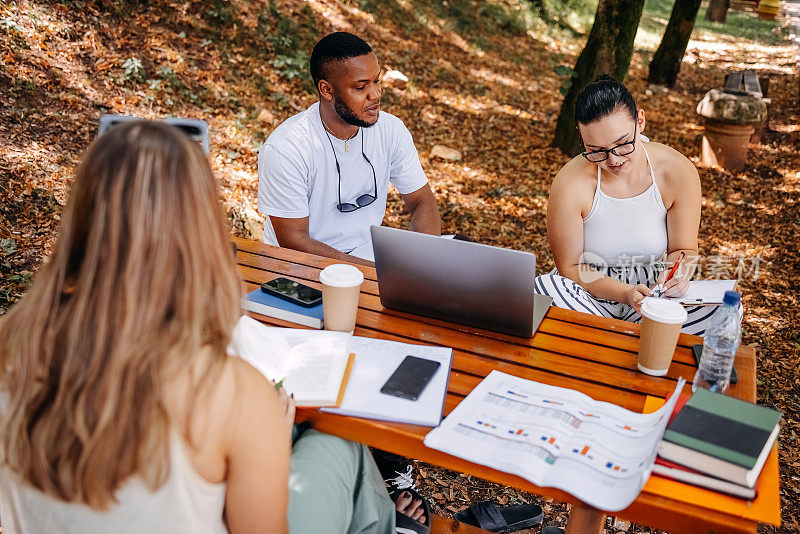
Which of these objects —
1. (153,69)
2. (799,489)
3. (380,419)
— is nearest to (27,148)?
(153,69)

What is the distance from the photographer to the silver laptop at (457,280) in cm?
200

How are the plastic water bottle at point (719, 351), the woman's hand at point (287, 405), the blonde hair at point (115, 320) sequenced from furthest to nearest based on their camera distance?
the plastic water bottle at point (719, 351)
the woman's hand at point (287, 405)
the blonde hair at point (115, 320)

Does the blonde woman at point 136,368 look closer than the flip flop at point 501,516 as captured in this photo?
Yes

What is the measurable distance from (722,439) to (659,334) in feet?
1.54

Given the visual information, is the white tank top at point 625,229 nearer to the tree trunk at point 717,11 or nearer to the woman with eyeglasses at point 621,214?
the woman with eyeglasses at point 621,214

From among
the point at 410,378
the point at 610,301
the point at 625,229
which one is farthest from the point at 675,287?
the point at 410,378

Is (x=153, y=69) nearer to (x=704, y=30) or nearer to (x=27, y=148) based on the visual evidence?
(x=27, y=148)

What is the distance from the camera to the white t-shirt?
3.22 m

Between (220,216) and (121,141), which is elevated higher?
(121,141)

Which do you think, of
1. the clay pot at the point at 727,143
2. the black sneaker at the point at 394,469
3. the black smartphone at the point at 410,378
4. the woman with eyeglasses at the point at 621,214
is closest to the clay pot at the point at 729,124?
the clay pot at the point at 727,143

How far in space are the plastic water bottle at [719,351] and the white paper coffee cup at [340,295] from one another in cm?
102

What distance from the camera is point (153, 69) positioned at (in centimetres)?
591

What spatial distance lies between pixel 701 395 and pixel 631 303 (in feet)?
3.55

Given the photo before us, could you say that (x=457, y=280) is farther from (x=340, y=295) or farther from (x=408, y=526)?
(x=408, y=526)
